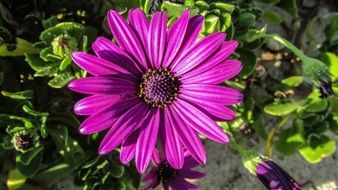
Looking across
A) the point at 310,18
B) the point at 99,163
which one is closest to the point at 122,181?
the point at 99,163

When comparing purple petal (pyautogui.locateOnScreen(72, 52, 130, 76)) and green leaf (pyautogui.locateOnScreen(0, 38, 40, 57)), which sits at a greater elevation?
purple petal (pyautogui.locateOnScreen(72, 52, 130, 76))

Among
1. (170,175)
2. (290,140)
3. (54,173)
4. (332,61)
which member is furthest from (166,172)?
(332,61)

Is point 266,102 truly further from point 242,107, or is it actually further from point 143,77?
point 143,77

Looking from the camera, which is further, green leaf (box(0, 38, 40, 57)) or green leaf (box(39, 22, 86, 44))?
green leaf (box(0, 38, 40, 57))

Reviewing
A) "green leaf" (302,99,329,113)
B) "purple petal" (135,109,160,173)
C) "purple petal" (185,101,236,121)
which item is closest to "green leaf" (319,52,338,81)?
"green leaf" (302,99,329,113)

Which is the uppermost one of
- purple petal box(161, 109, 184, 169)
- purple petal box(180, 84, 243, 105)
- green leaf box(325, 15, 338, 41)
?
purple petal box(180, 84, 243, 105)

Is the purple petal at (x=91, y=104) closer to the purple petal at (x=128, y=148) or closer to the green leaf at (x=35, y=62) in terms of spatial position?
the purple petal at (x=128, y=148)

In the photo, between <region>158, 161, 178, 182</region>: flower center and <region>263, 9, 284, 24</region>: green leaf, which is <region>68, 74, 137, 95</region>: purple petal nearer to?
<region>158, 161, 178, 182</region>: flower center

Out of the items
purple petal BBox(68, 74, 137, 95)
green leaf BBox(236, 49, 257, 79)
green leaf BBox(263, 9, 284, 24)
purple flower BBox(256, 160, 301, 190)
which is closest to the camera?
purple petal BBox(68, 74, 137, 95)
